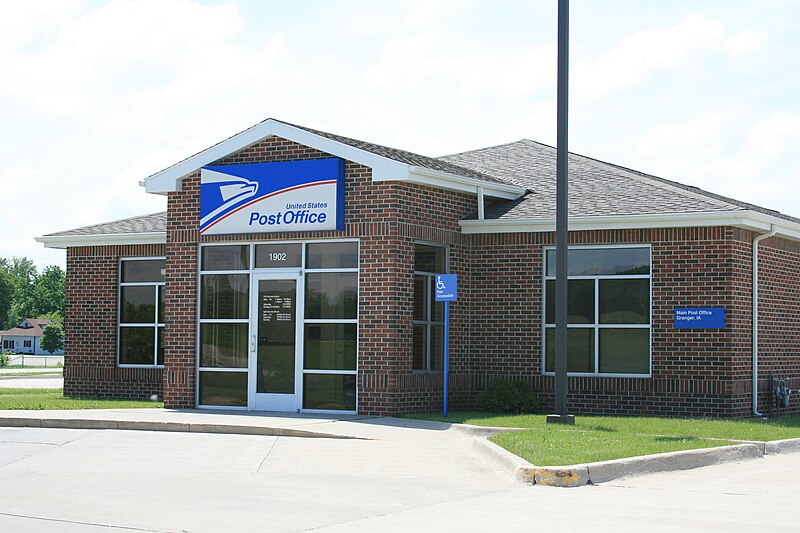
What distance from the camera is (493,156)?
2658 cm

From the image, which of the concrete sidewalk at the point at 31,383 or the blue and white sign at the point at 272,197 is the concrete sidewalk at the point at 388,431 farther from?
the concrete sidewalk at the point at 31,383

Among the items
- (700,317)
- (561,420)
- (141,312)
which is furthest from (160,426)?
(700,317)

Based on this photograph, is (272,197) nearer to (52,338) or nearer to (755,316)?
(755,316)

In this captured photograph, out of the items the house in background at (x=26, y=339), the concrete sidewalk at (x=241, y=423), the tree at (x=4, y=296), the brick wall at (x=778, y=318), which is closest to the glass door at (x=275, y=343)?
the concrete sidewalk at (x=241, y=423)

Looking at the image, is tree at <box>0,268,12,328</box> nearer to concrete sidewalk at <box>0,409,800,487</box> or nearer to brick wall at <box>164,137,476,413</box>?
brick wall at <box>164,137,476,413</box>

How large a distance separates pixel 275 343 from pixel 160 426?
3103mm

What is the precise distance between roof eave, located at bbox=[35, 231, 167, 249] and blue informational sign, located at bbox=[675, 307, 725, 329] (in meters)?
10.7

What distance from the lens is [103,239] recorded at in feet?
83.8

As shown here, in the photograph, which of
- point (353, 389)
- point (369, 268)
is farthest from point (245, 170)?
point (353, 389)

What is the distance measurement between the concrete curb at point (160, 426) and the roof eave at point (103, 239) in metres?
6.29

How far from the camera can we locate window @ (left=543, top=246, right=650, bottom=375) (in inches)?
790

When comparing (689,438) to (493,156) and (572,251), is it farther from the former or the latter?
(493,156)

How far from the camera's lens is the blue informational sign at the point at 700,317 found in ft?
63.3

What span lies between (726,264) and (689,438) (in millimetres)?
4734
